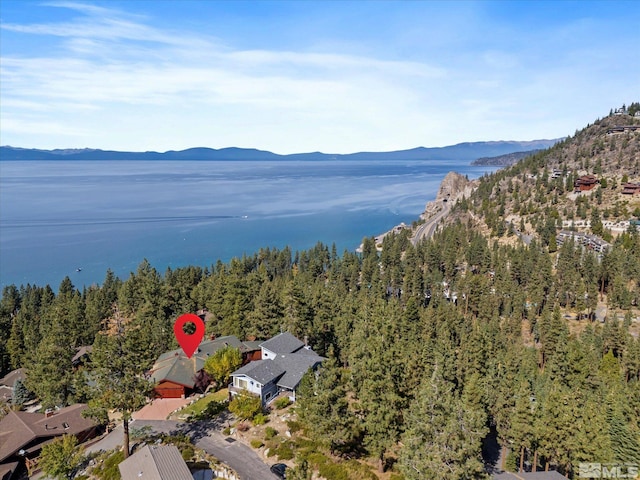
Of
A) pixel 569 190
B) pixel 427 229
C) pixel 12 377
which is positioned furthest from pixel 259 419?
pixel 569 190

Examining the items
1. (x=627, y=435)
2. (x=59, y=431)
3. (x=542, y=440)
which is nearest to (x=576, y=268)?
(x=627, y=435)

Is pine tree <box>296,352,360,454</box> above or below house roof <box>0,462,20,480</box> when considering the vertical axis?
above

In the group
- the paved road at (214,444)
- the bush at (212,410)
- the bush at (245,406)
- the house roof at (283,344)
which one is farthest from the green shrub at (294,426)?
the house roof at (283,344)

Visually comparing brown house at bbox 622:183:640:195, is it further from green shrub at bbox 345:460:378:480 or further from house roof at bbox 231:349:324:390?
green shrub at bbox 345:460:378:480

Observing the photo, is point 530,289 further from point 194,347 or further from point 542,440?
point 194,347

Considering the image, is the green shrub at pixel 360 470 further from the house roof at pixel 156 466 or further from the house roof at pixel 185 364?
the house roof at pixel 185 364

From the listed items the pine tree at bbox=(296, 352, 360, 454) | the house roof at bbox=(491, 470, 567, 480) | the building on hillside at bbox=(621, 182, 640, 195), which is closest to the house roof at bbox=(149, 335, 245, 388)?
the pine tree at bbox=(296, 352, 360, 454)
